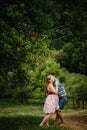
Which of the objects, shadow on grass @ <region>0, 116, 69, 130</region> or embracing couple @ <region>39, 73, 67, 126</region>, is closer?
shadow on grass @ <region>0, 116, 69, 130</region>

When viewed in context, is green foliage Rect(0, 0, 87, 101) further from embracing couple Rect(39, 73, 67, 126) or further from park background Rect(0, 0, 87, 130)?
Answer: embracing couple Rect(39, 73, 67, 126)

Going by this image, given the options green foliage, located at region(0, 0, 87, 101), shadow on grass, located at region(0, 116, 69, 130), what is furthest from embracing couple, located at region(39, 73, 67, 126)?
green foliage, located at region(0, 0, 87, 101)

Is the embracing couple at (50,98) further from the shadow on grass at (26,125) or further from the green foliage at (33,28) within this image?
the green foliage at (33,28)

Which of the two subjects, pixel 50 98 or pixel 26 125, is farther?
pixel 26 125

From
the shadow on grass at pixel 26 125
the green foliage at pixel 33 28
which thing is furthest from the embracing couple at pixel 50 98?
the green foliage at pixel 33 28

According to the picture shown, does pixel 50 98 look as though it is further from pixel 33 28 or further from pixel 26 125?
pixel 33 28

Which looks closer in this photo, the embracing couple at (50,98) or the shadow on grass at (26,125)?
the shadow on grass at (26,125)

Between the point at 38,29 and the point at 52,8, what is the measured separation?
99 centimetres

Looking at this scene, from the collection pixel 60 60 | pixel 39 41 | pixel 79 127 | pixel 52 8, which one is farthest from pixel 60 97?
pixel 60 60

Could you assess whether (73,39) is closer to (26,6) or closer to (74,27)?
(74,27)

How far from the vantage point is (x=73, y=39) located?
18.3 meters

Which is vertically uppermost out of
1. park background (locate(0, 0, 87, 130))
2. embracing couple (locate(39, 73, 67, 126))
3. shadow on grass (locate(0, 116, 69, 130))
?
park background (locate(0, 0, 87, 130))

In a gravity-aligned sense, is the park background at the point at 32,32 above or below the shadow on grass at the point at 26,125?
above

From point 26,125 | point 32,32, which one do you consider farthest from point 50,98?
point 32,32
